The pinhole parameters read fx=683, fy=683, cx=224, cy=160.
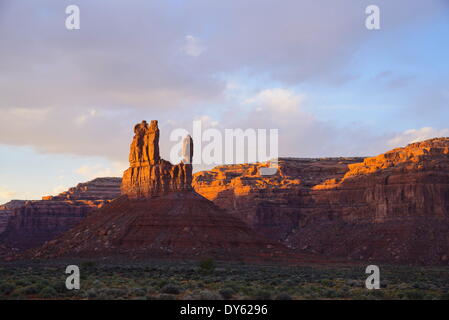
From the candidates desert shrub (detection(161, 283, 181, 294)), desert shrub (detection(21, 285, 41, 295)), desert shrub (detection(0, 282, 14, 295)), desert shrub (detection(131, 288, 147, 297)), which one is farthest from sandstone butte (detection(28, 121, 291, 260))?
desert shrub (detection(131, 288, 147, 297))

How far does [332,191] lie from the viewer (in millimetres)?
138250

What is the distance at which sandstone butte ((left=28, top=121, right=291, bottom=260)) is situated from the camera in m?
91.4

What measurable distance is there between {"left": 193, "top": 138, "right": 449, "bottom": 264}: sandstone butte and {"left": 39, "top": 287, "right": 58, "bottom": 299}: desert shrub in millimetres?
70687

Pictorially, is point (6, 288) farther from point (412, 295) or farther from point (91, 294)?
point (412, 295)

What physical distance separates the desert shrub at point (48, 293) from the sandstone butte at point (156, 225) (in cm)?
5060

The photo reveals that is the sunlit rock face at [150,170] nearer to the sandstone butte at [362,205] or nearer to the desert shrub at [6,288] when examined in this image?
the sandstone butte at [362,205]

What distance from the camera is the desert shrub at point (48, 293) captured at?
3512 cm

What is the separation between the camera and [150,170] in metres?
108

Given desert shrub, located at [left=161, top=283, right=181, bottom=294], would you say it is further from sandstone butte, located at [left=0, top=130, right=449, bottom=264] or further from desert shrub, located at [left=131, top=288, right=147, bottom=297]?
sandstone butte, located at [left=0, top=130, right=449, bottom=264]

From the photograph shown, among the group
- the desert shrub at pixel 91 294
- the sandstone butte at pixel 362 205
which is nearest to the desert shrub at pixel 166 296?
the desert shrub at pixel 91 294

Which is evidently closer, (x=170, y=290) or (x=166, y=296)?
(x=166, y=296)

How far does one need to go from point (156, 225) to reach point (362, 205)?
4443 cm

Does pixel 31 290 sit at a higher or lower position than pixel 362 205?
lower

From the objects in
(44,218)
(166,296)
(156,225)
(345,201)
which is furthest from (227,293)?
(44,218)
